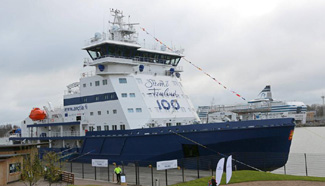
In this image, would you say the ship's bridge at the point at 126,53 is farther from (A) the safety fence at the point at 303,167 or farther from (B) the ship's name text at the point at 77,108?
(A) the safety fence at the point at 303,167

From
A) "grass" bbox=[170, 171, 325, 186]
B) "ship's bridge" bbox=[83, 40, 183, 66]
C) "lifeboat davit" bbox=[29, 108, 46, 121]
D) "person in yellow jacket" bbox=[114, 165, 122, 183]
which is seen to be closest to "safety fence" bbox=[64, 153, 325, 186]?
"person in yellow jacket" bbox=[114, 165, 122, 183]

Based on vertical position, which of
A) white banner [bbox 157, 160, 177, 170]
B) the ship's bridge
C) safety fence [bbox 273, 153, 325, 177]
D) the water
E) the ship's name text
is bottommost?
the water

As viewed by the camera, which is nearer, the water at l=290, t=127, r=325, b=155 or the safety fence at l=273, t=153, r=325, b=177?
the safety fence at l=273, t=153, r=325, b=177

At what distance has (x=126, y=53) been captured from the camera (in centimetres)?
2503

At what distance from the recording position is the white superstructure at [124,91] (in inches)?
920

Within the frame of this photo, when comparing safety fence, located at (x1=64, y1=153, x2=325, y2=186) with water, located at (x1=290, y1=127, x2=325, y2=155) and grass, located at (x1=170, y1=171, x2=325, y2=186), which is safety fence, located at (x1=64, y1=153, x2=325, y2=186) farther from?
water, located at (x1=290, y1=127, x2=325, y2=155)

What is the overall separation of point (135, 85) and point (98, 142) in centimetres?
487

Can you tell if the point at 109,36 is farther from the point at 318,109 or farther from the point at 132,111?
the point at 318,109

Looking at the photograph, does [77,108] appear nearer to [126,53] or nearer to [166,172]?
[126,53]

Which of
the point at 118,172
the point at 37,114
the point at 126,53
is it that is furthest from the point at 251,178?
the point at 37,114

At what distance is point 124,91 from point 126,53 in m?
3.12

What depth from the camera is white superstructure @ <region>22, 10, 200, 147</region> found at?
23.4 meters

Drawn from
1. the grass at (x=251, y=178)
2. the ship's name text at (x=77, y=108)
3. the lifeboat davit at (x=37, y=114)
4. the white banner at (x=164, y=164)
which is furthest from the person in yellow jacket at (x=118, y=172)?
the lifeboat davit at (x=37, y=114)

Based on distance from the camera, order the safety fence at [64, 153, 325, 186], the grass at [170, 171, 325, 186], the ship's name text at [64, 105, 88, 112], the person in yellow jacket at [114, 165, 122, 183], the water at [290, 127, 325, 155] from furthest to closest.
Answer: the water at [290, 127, 325, 155] < the ship's name text at [64, 105, 88, 112] < the person in yellow jacket at [114, 165, 122, 183] < the safety fence at [64, 153, 325, 186] < the grass at [170, 171, 325, 186]
